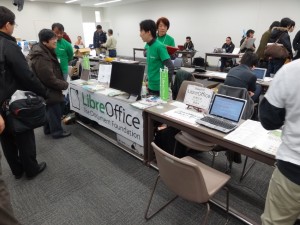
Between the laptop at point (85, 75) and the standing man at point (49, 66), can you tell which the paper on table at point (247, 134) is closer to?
the standing man at point (49, 66)

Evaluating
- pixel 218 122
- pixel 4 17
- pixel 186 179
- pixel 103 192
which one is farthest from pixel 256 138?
pixel 4 17

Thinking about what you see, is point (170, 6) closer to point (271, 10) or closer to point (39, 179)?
point (271, 10)

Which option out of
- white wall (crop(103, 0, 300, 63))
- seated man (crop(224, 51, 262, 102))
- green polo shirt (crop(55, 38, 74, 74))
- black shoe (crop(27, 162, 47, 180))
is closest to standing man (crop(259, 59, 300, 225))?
seated man (crop(224, 51, 262, 102))

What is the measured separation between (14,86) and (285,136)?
208cm

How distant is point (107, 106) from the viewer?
2.54 meters

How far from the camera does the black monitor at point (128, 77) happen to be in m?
2.24

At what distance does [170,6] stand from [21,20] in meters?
6.85

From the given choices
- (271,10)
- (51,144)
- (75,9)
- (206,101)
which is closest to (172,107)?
(206,101)

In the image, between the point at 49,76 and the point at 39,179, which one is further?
the point at 49,76

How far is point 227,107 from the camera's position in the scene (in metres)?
1.65

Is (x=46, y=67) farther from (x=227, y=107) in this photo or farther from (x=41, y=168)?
(x=227, y=107)

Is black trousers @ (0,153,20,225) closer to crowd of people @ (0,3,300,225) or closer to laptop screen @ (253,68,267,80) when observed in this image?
crowd of people @ (0,3,300,225)

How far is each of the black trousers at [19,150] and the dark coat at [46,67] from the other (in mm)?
688

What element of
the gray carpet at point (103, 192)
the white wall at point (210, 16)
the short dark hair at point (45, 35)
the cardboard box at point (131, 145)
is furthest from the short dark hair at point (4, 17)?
the white wall at point (210, 16)
